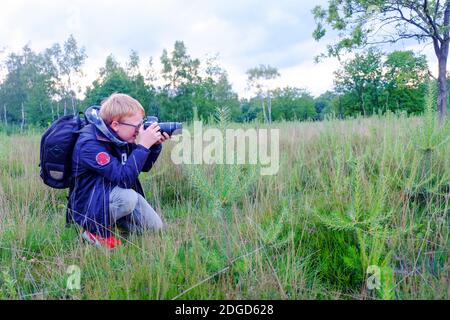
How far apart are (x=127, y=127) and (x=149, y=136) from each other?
0.22 metres

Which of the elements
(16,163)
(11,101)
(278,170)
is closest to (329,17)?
(278,170)

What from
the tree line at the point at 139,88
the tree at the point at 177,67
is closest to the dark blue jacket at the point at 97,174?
the tree line at the point at 139,88

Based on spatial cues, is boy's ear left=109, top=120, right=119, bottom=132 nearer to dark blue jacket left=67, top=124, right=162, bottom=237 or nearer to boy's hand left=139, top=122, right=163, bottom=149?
dark blue jacket left=67, top=124, right=162, bottom=237

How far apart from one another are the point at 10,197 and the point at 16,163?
1.40 meters

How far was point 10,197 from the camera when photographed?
3.32 meters

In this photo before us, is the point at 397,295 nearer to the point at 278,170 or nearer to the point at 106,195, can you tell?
the point at 278,170

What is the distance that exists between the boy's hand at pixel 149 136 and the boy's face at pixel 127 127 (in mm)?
111

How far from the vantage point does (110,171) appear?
7.93ft

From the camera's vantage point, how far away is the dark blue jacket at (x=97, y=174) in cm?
241
